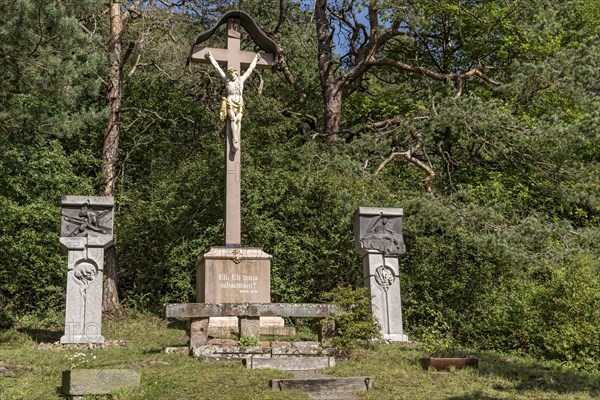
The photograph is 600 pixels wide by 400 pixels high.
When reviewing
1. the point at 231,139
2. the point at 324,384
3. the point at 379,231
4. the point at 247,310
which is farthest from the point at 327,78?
the point at 324,384

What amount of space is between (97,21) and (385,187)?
8.60 meters

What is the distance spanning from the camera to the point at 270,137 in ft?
60.1

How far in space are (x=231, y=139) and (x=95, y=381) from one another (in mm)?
6783

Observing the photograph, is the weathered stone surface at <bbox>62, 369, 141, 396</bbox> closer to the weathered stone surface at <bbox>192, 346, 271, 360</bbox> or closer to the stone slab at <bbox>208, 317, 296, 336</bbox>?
the weathered stone surface at <bbox>192, 346, 271, 360</bbox>

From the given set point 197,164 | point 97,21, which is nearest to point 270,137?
point 197,164

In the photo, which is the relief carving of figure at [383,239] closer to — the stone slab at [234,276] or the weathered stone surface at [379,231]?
the weathered stone surface at [379,231]

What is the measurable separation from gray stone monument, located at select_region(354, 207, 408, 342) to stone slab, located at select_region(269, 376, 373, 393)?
4.08 metres

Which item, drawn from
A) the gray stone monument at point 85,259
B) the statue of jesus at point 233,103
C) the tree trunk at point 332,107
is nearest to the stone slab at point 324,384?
the gray stone monument at point 85,259

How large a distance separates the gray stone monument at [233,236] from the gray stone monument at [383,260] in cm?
179

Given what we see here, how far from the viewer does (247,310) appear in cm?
966

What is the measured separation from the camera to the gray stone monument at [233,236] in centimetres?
1262

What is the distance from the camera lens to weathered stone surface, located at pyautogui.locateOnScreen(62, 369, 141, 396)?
7320 millimetres

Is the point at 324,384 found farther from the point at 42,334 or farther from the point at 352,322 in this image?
the point at 42,334

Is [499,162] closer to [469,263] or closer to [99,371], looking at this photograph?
[469,263]
